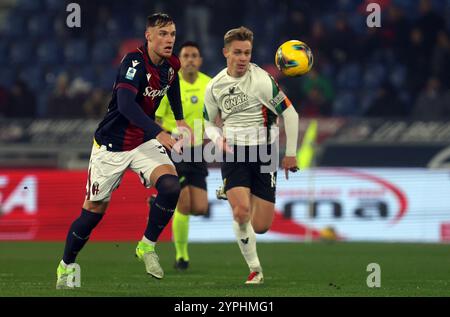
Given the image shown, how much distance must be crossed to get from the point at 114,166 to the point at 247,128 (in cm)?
168

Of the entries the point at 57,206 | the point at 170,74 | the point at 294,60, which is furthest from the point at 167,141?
the point at 57,206

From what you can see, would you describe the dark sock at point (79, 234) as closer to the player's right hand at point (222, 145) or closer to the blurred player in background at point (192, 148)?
the player's right hand at point (222, 145)

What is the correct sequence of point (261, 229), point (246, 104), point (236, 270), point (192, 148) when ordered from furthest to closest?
point (192, 148) < point (236, 270) < point (261, 229) < point (246, 104)

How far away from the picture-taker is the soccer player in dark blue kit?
9.52 m

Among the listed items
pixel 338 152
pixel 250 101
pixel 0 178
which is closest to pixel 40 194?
pixel 0 178

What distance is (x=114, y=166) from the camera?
962 cm

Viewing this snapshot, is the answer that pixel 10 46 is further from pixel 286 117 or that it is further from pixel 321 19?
pixel 286 117

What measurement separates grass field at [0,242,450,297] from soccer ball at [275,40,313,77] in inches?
79.3

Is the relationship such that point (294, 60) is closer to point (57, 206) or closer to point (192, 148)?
point (192, 148)

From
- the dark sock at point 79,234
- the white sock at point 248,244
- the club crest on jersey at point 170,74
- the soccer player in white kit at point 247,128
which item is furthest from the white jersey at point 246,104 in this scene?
the dark sock at point 79,234

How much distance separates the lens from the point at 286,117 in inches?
419

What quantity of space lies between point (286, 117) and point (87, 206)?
2.20 m

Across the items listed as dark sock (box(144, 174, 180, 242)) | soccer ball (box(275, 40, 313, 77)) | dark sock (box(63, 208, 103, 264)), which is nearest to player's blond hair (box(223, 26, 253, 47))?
soccer ball (box(275, 40, 313, 77))

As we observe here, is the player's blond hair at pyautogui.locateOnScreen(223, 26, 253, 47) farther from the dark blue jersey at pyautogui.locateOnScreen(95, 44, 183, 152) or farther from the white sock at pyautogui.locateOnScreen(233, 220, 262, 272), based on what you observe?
the white sock at pyautogui.locateOnScreen(233, 220, 262, 272)
